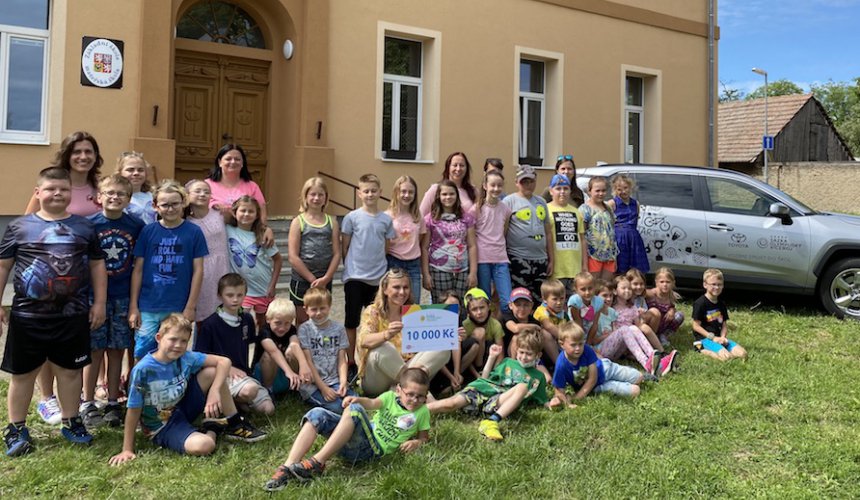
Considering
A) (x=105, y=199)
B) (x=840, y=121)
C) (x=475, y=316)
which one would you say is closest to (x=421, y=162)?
(x=475, y=316)

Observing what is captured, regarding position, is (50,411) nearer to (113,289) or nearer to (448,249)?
(113,289)

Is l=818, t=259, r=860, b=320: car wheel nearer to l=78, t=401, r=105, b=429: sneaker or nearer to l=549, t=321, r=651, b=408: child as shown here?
l=549, t=321, r=651, b=408: child

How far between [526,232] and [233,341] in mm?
2693

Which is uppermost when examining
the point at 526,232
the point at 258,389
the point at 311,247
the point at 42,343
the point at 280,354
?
the point at 526,232

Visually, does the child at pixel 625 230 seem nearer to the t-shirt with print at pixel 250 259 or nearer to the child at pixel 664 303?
the child at pixel 664 303

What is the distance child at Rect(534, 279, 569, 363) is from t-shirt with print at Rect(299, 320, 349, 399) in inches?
64.6

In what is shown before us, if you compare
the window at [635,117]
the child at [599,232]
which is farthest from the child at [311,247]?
the window at [635,117]

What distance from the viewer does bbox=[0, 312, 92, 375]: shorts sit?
151 inches

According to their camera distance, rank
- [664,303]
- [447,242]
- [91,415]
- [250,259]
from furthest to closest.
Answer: [664,303] < [447,242] < [250,259] < [91,415]

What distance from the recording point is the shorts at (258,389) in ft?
14.1

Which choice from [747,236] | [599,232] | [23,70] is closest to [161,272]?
[599,232]

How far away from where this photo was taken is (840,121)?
65.2 meters

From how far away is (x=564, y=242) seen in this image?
6.07 meters

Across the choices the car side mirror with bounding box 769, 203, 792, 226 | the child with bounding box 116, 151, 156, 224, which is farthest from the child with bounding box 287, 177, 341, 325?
the car side mirror with bounding box 769, 203, 792, 226
